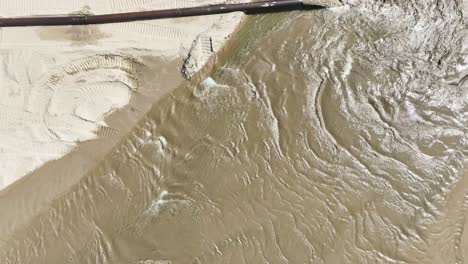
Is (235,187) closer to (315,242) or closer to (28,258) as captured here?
(315,242)

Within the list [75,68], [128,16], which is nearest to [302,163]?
[128,16]

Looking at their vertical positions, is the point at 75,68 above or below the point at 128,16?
below

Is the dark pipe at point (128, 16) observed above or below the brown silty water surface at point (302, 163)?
above

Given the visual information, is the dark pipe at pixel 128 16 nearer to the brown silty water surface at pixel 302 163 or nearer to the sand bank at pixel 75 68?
the sand bank at pixel 75 68

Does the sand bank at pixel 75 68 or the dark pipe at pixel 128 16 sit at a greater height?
the dark pipe at pixel 128 16

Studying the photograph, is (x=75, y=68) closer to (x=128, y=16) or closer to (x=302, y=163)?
(x=128, y=16)

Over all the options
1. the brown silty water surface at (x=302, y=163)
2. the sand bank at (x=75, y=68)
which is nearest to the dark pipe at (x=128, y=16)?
the sand bank at (x=75, y=68)

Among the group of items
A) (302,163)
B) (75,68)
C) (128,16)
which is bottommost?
(302,163)
